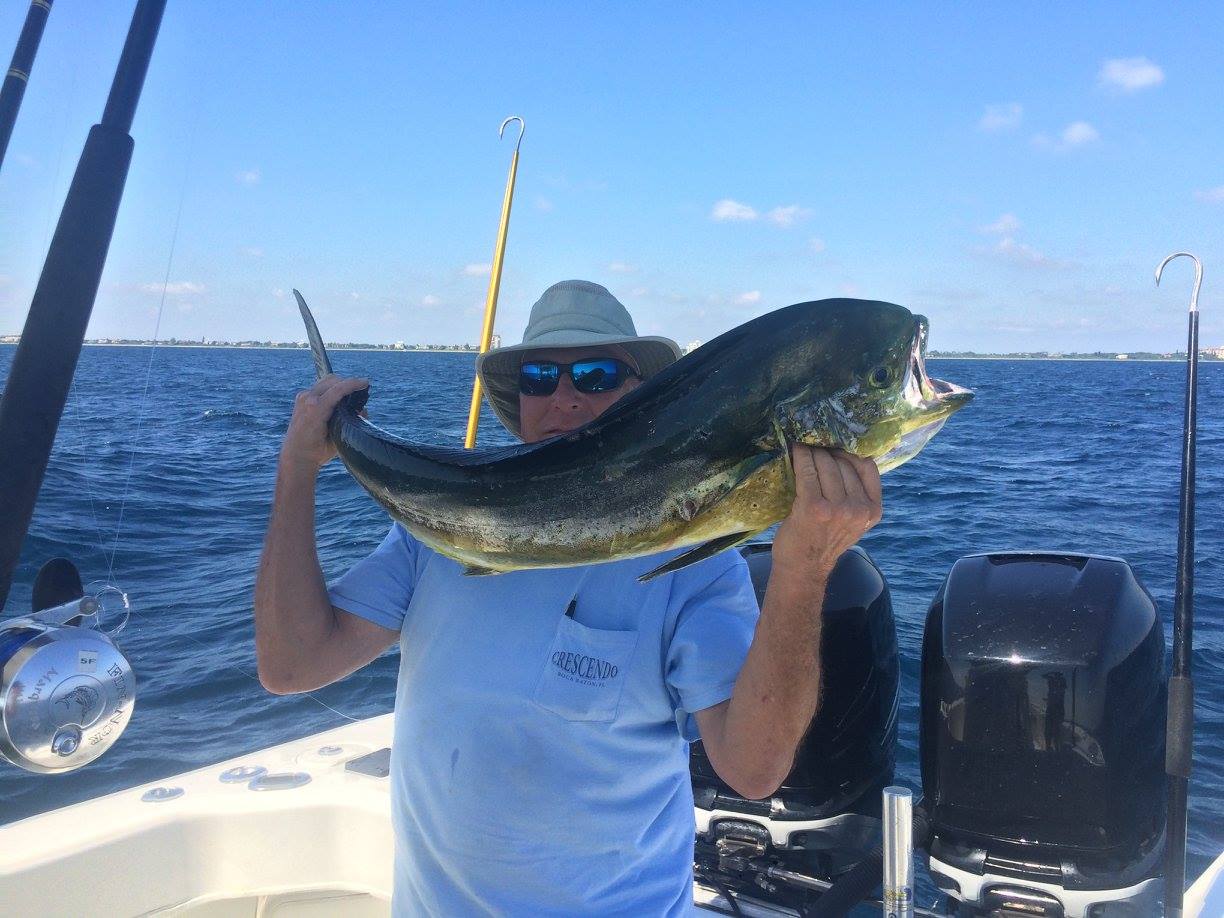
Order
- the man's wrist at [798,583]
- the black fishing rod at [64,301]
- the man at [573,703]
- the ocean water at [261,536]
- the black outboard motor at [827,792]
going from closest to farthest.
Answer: the man's wrist at [798,583], the man at [573,703], the black fishing rod at [64,301], the black outboard motor at [827,792], the ocean water at [261,536]

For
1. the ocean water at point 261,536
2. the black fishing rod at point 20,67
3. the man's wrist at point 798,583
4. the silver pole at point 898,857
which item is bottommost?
the ocean water at point 261,536

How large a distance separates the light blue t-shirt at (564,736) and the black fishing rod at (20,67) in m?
2.26

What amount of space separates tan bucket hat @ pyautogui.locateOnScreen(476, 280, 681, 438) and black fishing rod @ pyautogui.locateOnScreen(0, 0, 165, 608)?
1312 mm

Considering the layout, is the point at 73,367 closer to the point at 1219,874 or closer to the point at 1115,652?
the point at 1115,652

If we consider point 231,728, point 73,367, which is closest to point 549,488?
point 73,367

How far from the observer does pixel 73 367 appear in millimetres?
2680

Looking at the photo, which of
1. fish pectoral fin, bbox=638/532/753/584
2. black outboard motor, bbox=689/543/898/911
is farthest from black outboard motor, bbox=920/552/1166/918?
fish pectoral fin, bbox=638/532/753/584

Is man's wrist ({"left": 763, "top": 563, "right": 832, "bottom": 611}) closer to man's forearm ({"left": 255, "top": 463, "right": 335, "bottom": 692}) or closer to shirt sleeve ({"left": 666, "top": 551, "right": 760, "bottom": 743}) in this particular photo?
shirt sleeve ({"left": 666, "top": 551, "right": 760, "bottom": 743})

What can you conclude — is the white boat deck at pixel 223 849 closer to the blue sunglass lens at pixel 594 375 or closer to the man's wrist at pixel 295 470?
the man's wrist at pixel 295 470

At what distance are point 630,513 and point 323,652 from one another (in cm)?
108

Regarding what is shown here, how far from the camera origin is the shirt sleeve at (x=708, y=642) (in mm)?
1922

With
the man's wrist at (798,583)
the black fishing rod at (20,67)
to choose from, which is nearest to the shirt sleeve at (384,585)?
the man's wrist at (798,583)

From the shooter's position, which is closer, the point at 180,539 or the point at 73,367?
the point at 73,367

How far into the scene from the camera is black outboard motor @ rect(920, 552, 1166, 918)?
2879 mm
